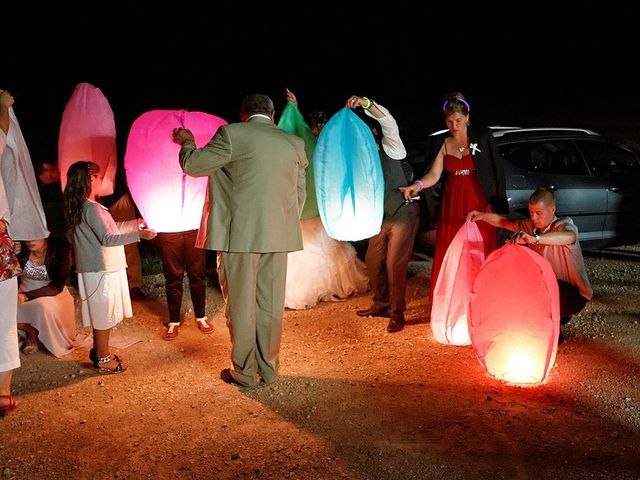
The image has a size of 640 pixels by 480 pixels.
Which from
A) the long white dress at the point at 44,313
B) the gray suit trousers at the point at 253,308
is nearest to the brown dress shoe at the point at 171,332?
the long white dress at the point at 44,313

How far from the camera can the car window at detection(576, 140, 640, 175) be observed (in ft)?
30.0

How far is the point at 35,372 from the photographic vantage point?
19.0 feet

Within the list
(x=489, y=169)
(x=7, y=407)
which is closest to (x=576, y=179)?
(x=489, y=169)

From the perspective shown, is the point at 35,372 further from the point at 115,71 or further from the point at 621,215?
the point at 115,71

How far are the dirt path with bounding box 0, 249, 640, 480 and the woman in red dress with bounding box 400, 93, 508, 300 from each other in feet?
3.54

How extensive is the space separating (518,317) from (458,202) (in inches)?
59.7

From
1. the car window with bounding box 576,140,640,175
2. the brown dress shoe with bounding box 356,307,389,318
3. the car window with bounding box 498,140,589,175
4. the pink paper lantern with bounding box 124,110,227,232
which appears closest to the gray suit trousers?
the pink paper lantern with bounding box 124,110,227,232

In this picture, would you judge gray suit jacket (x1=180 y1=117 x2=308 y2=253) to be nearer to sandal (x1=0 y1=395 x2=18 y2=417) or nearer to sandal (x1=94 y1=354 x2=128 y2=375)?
sandal (x1=94 y1=354 x2=128 y2=375)

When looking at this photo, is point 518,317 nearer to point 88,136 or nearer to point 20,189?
point 20,189

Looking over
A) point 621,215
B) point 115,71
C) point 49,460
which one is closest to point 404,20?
point 115,71

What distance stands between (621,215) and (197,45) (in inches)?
1421

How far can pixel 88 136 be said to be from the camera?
6230 millimetres

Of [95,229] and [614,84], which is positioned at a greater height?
[614,84]

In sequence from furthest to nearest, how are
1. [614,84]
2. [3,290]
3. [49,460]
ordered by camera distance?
[614,84] → [3,290] → [49,460]
